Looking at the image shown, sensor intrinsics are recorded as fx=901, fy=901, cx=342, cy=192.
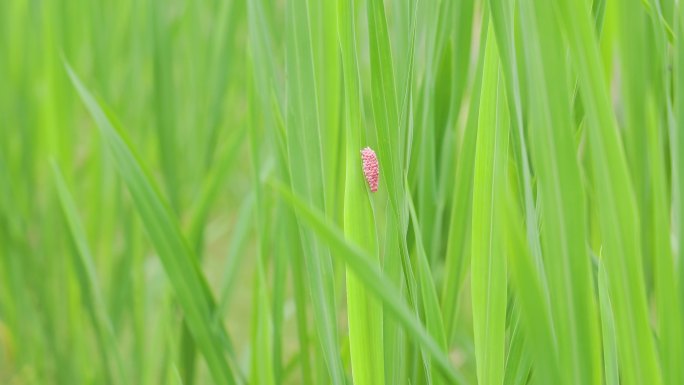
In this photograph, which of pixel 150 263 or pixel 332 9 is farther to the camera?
pixel 150 263

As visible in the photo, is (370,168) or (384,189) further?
(384,189)

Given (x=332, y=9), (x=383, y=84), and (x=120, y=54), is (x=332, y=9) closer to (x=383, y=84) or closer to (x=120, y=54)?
(x=383, y=84)

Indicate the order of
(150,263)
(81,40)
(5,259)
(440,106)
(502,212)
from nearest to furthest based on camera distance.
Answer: (502,212) < (440,106) < (5,259) < (81,40) < (150,263)

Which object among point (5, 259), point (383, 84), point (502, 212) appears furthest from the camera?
point (5, 259)

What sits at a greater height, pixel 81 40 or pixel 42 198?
pixel 81 40

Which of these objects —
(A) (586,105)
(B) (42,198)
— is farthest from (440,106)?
(B) (42,198)
